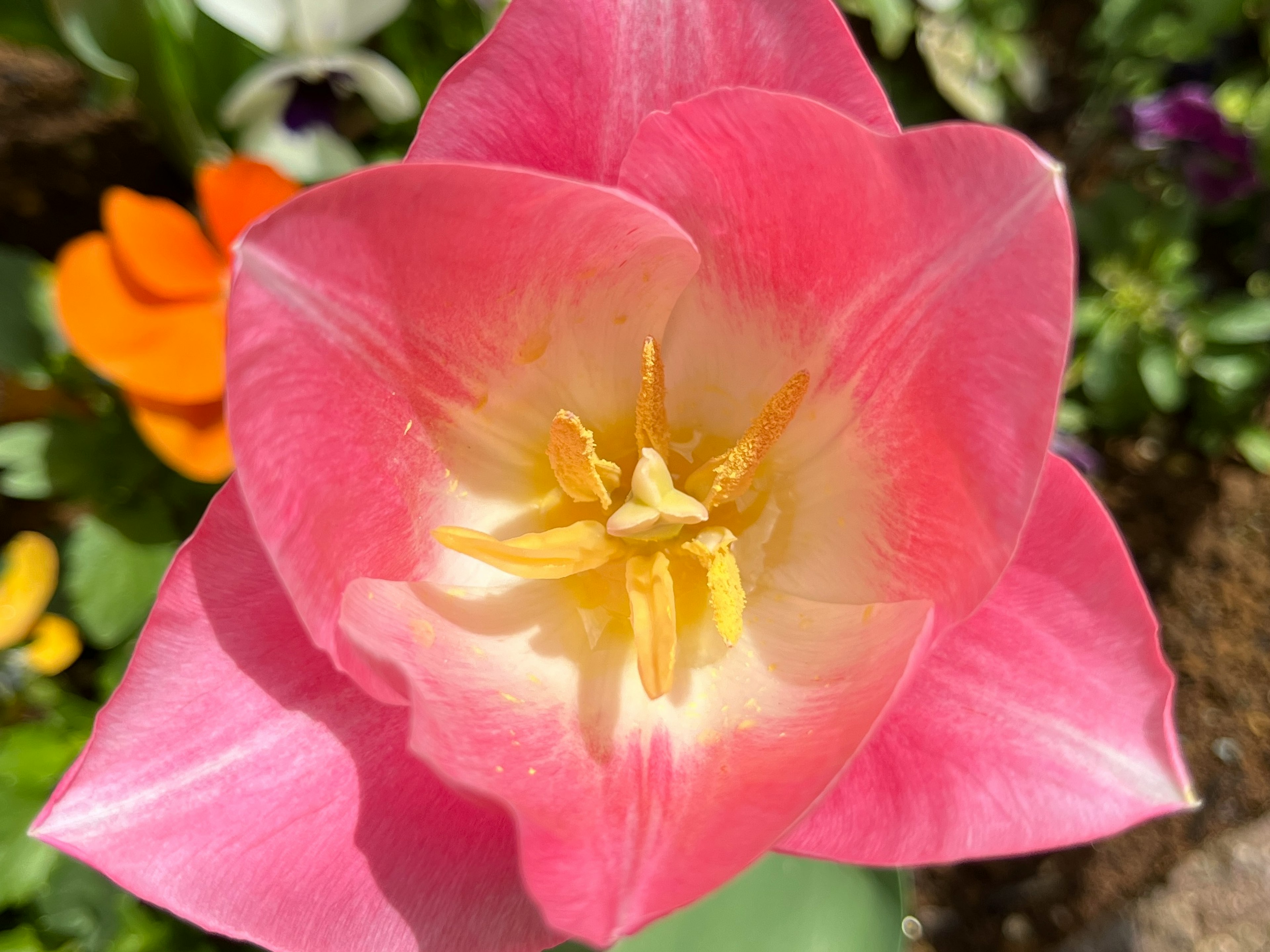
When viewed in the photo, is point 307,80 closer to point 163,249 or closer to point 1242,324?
point 163,249

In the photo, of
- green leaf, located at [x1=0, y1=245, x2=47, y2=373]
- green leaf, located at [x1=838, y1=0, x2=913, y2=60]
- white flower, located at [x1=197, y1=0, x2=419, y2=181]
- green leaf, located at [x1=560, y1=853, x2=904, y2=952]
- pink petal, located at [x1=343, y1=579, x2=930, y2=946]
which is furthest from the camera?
green leaf, located at [x1=838, y1=0, x2=913, y2=60]

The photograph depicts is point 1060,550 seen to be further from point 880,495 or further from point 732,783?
point 732,783

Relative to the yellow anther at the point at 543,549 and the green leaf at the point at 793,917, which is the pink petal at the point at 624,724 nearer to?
the yellow anther at the point at 543,549

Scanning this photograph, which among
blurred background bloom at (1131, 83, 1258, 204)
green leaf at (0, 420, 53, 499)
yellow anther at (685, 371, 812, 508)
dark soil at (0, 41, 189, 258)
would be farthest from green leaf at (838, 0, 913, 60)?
green leaf at (0, 420, 53, 499)

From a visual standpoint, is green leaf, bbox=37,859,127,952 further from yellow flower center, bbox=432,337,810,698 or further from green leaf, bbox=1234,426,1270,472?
green leaf, bbox=1234,426,1270,472

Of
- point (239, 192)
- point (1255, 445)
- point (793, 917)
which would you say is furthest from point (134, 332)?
point (1255, 445)
